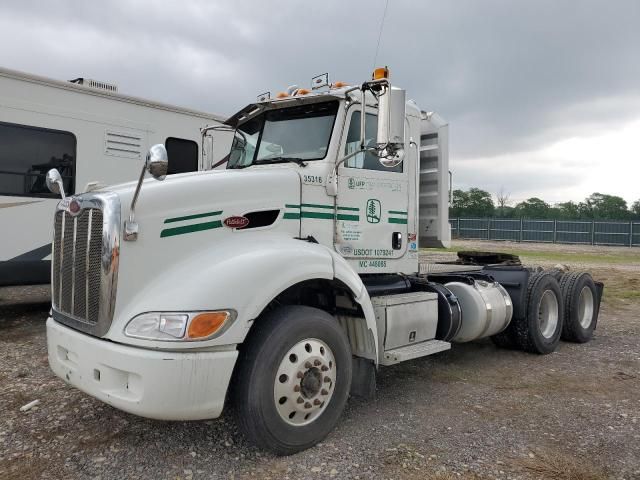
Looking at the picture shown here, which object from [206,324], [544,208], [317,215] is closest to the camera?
[206,324]

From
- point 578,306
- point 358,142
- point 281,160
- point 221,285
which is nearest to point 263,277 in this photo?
point 221,285

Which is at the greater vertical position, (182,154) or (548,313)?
(182,154)

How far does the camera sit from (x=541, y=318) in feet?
23.1

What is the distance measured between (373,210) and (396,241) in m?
0.43

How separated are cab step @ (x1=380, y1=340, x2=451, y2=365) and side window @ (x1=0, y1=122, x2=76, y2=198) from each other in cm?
554

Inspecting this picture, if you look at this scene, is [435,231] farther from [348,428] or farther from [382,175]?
[348,428]

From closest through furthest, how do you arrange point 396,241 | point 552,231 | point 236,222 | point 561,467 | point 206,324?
point 206,324
point 561,467
point 236,222
point 396,241
point 552,231

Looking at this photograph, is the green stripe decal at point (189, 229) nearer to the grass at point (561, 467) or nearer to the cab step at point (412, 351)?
the cab step at point (412, 351)

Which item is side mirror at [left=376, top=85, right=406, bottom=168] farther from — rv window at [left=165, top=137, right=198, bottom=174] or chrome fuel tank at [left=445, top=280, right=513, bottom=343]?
rv window at [left=165, top=137, right=198, bottom=174]

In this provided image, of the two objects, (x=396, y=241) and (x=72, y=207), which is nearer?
(x=72, y=207)

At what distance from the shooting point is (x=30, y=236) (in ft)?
24.2

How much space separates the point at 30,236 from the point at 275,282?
17.4 ft

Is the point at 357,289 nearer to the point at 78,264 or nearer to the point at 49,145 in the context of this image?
the point at 78,264

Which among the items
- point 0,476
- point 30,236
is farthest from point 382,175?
point 30,236
